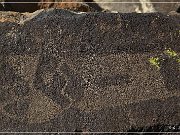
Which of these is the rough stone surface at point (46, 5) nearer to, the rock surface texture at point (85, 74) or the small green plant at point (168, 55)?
the rock surface texture at point (85, 74)

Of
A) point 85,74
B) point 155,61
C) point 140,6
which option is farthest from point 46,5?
point 155,61

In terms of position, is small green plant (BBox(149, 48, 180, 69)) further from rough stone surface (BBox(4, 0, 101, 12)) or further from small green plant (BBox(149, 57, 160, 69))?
rough stone surface (BBox(4, 0, 101, 12))

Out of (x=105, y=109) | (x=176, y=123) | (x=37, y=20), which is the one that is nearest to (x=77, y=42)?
(x=37, y=20)

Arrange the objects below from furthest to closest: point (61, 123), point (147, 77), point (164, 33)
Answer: point (164, 33) < point (147, 77) < point (61, 123)

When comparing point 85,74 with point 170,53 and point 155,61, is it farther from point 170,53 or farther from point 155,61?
point 170,53

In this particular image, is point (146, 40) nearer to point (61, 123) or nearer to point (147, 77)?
point (147, 77)

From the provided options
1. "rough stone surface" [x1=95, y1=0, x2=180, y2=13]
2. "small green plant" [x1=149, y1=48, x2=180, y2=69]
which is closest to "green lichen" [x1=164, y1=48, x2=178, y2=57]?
"small green plant" [x1=149, y1=48, x2=180, y2=69]

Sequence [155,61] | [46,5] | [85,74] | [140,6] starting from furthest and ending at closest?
[140,6] → [46,5] → [155,61] → [85,74]

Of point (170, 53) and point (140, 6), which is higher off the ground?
point (170, 53)

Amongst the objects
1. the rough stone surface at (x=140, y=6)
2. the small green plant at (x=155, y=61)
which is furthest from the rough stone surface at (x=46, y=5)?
the small green plant at (x=155, y=61)
